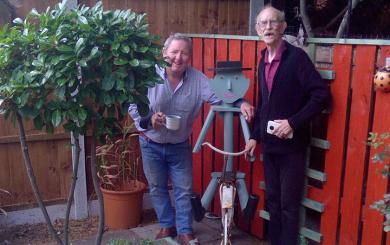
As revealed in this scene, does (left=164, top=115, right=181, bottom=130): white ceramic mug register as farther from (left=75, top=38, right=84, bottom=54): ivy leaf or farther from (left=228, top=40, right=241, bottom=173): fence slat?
(left=75, top=38, right=84, bottom=54): ivy leaf

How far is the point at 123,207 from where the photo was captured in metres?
4.21

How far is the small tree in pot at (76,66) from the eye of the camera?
7.91 ft

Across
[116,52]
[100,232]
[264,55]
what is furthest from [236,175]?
[116,52]

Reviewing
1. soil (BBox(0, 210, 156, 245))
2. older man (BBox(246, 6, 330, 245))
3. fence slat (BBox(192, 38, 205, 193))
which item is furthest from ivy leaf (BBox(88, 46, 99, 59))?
soil (BBox(0, 210, 156, 245))

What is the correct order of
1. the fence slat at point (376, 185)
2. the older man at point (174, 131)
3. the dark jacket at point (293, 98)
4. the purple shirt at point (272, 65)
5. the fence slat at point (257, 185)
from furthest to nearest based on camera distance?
1. the fence slat at point (257, 185)
2. the older man at point (174, 131)
3. the purple shirt at point (272, 65)
4. the dark jacket at point (293, 98)
5. the fence slat at point (376, 185)

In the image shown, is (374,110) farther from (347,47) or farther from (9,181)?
(9,181)

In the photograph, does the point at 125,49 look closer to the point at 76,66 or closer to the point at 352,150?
the point at 76,66

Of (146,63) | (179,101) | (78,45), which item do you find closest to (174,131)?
(179,101)

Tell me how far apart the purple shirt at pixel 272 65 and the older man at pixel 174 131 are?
0.92 ft

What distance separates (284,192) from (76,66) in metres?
1.67

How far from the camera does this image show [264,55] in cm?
331

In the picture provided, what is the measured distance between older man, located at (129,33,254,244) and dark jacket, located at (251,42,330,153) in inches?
10.1

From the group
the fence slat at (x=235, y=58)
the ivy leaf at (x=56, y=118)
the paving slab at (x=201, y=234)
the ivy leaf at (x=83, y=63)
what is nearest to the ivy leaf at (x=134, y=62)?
the ivy leaf at (x=83, y=63)

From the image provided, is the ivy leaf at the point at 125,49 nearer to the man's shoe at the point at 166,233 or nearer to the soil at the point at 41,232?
the man's shoe at the point at 166,233
